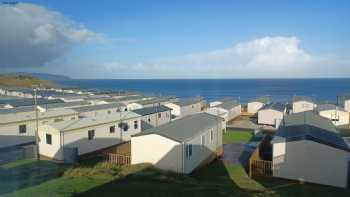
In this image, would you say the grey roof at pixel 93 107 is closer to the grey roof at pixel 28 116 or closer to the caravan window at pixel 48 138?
the grey roof at pixel 28 116

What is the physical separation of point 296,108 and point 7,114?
3785 centimetres

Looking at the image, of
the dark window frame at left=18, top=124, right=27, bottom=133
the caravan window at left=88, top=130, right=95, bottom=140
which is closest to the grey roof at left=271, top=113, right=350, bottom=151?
the caravan window at left=88, top=130, right=95, bottom=140

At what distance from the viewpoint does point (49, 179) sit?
1507 centimetres

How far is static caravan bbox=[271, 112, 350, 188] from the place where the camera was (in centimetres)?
1573

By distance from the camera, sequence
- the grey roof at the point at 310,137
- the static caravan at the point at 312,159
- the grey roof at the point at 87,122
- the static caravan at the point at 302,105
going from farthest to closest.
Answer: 1. the static caravan at the point at 302,105
2. the grey roof at the point at 87,122
3. the grey roof at the point at 310,137
4. the static caravan at the point at 312,159

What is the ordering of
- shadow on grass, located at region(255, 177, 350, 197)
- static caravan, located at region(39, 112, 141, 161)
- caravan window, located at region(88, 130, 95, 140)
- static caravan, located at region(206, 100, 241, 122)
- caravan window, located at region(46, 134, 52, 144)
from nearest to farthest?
shadow on grass, located at region(255, 177, 350, 197)
static caravan, located at region(39, 112, 141, 161)
caravan window, located at region(46, 134, 52, 144)
caravan window, located at region(88, 130, 95, 140)
static caravan, located at region(206, 100, 241, 122)

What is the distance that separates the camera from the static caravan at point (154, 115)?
29.8 metres

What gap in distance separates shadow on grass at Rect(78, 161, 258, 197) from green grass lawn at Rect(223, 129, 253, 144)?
36.4 ft

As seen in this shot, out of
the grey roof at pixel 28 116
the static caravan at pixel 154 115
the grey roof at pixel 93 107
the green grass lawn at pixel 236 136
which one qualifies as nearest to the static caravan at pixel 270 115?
the green grass lawn at pixel 236 136

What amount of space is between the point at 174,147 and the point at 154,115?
50.7 feet

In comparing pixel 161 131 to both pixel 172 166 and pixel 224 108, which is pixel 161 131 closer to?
pixel 172 166

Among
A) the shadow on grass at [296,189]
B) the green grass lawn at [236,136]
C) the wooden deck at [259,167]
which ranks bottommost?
the green grass lawn at [236,136]

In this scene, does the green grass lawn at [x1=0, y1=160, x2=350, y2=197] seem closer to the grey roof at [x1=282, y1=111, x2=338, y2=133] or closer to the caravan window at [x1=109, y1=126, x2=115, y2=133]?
the caravan window at [x1=109, y1=126, x2=115, y2=133]

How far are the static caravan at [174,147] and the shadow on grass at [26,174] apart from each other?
4.81 m
